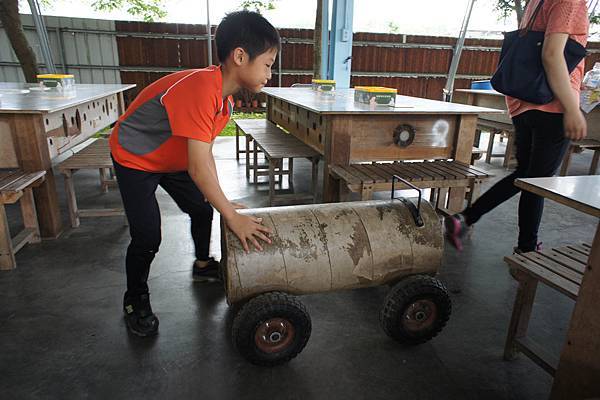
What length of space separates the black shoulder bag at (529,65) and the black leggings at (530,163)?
0.13 meters

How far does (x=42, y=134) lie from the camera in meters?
3.01

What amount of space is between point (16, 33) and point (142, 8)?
37.3 ft

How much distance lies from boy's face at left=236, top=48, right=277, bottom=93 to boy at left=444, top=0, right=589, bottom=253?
1.42 m

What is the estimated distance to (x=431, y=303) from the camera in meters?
2.01

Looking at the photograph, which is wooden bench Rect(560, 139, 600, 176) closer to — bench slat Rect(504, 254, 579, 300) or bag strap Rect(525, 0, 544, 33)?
bag strap Rect(525, 0, 544, 33)

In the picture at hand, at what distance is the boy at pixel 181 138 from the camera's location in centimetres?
160

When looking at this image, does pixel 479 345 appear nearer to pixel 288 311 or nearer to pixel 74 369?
pixel 288 311

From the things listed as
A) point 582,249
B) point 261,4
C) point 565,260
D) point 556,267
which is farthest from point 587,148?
point 261,4

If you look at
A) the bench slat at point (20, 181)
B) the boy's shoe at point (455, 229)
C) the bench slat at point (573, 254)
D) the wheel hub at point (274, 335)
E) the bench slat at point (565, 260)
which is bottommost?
the wheel hub at point (274, 335)

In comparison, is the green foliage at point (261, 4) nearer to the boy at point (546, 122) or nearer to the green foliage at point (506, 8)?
the green foliage at point (506, 8)

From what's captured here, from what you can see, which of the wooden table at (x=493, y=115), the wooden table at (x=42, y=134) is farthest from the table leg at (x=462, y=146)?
the wooden table at (x=42, y=134)

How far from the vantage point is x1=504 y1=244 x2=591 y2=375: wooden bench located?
170cm

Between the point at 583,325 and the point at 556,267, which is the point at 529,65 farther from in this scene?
the point at 583,325

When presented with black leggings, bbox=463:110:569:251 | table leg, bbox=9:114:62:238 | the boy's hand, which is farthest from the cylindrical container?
table leg, bbox=9:114:62:238
